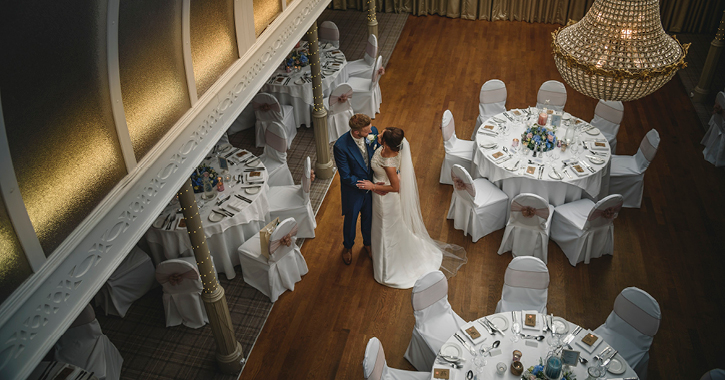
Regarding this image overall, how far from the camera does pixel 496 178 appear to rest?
6.74 m

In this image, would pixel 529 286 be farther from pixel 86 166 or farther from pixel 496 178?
pixel 86 166

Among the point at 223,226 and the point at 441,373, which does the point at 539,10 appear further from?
the point at 441,373

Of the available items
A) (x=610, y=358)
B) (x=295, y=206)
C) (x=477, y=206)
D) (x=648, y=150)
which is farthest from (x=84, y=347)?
(x=648, y=150)

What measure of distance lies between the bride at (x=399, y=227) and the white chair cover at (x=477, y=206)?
0.37 metres

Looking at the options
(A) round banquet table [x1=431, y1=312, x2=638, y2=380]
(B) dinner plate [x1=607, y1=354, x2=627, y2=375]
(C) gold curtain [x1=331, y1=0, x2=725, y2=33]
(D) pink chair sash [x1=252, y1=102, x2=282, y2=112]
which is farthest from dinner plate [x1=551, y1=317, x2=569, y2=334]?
(C) gold curtain [x1=331, y1=0, x2=725, y2=33]

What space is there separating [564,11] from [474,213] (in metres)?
7.81

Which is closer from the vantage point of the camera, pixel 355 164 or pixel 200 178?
pixel 355 164

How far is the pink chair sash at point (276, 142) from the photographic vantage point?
711cm

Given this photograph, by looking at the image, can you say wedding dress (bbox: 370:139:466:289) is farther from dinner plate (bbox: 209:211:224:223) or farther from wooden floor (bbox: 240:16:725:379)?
dinner plate (bbox: 209:211:224:223)

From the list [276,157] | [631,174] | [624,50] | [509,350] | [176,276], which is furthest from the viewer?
[276,157]

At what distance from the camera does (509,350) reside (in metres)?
4.52

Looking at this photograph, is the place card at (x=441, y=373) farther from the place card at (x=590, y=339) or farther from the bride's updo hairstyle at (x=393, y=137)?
the bride's updo hairstyle at (x=393, y=137)

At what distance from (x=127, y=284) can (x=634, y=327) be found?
5.27m

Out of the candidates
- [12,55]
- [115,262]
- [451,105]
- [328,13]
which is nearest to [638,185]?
[451,105]
